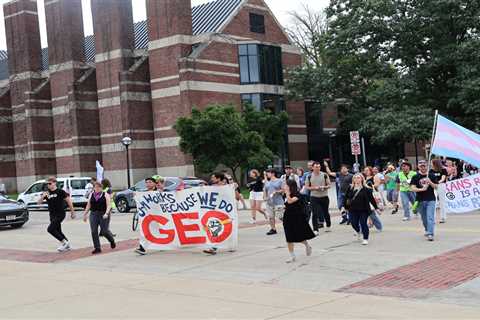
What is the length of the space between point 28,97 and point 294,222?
149ft

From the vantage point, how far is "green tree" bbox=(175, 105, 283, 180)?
35188 mm

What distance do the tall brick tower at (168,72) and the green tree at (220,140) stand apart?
5547mm

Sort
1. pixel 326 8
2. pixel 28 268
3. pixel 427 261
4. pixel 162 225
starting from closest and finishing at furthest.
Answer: pixel 427 261
pixel 28 268
pixel 162 225
pixel 326 8

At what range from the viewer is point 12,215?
21.6 m

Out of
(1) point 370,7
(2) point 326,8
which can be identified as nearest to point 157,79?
(2) point 326,8

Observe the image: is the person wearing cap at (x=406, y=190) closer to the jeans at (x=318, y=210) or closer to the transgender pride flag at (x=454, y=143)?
the transgender pride flag at (x=454, y=143)

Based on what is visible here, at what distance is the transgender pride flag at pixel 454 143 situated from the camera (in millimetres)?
13484

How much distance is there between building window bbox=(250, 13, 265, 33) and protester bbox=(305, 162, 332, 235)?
33155 mm

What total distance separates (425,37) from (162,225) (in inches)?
1179

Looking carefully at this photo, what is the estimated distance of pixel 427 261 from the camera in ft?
32.9

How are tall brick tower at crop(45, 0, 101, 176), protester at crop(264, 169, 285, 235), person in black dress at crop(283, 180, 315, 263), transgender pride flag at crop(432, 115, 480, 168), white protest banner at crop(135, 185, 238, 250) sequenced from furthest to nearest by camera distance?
1. tall brick tower at crop(45, 0, 101, 176)
2. protester at crop(264, 169, 285, 235)
3. transgender pride flag at crop(432, 115, 480, 168)
4. white protest banner at crop(135, 185, 238, 250)
5. person in black dress at crop(283, 180, 315, 263)

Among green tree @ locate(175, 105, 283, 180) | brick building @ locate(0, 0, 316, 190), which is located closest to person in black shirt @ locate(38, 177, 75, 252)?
green tree @ locate(175, 105, 283, 180)

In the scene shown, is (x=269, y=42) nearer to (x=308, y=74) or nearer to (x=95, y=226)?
(x=308, y=74)

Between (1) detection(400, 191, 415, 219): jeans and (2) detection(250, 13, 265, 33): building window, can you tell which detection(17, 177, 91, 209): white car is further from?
(2) detection(250, 13, 265, 33): building window
